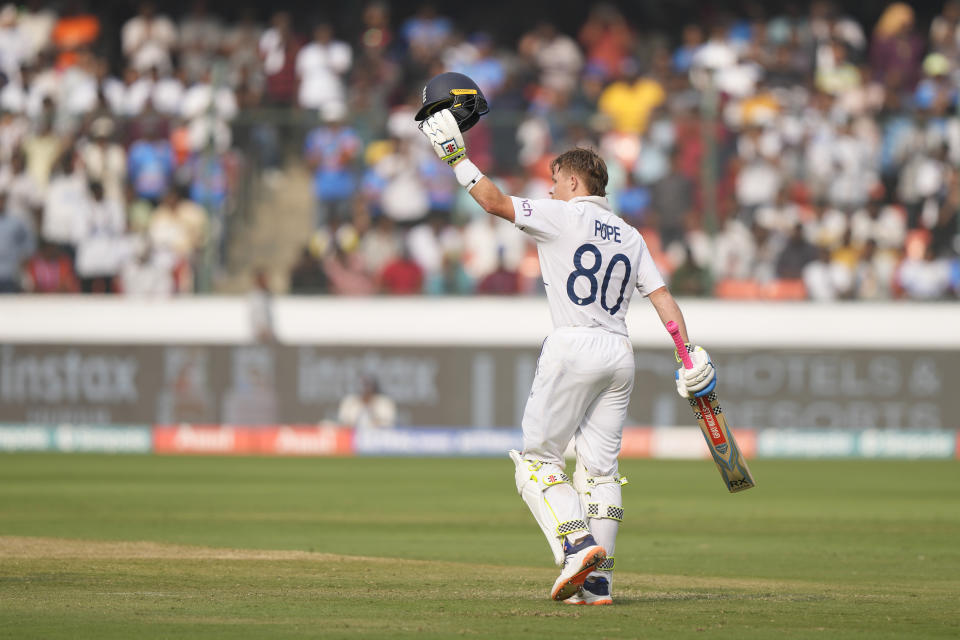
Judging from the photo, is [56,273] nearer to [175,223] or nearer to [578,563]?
[175,223]

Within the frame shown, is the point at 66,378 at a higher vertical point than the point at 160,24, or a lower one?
lower

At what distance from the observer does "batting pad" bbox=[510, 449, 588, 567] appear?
6.70 m

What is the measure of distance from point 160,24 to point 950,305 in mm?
11617

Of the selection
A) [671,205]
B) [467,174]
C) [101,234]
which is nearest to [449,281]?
[671,205]

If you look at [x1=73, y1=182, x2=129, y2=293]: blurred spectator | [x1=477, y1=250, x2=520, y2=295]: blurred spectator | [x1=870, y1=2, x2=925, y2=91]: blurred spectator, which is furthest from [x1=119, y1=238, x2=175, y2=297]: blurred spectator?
[x1=870, y1=2, x2=925, y2=91]: blurred spectator

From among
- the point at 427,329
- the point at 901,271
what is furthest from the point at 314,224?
the point at 901,271

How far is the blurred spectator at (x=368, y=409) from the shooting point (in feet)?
64.5

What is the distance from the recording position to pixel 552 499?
6777mm

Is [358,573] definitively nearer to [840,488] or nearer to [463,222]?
[840,488]

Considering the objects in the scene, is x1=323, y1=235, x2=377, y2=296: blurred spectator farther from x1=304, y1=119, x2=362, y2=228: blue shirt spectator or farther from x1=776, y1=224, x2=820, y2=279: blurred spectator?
x1=776, y1=224, x2=820, y2=279: blurred spectator

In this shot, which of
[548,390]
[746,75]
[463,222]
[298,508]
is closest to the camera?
[548,390]

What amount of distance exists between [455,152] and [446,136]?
0.08 m

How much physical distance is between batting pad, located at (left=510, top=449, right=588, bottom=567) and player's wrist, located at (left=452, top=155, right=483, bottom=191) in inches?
47.7

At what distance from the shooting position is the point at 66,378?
65.4ft
